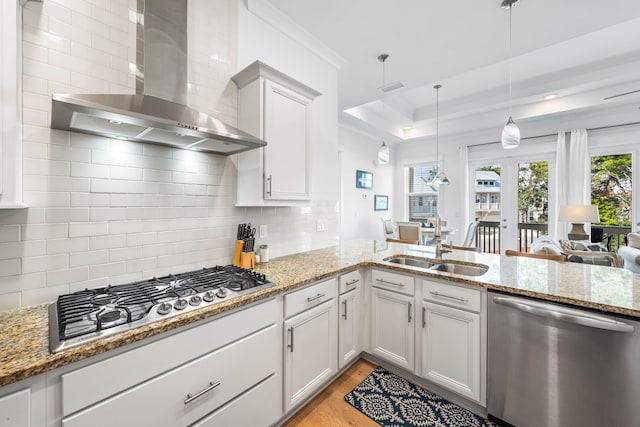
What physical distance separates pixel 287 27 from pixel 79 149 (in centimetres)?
186

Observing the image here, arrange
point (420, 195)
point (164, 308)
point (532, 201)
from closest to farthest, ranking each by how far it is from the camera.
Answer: point (164, 308), point (532, 201), point (420, 195)

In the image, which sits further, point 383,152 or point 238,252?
point 383,152

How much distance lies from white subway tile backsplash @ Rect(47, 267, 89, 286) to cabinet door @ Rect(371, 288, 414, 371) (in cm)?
188

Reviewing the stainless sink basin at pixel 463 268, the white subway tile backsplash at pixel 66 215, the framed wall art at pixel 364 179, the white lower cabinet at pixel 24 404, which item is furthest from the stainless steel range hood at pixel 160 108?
the framed wall art at pixel 364 179

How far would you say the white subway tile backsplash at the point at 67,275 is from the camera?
1287 millimetres

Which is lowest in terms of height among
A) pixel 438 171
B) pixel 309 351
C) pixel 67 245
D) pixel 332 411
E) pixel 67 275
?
pixel 332 411

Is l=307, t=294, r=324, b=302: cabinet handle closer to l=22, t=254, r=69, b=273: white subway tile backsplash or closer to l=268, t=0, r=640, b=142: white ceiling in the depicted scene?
l=22, t=254, r=69, b=273: white subway tile backsplash

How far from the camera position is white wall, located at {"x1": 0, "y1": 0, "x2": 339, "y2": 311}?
1.23 metres

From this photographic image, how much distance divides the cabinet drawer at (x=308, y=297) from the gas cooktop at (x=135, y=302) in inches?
7.9

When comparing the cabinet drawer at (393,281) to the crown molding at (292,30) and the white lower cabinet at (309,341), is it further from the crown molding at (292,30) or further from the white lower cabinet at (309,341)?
the crown molding at (292,30)

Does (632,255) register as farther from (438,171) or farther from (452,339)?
(438,171)

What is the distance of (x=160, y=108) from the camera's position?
4.18ft

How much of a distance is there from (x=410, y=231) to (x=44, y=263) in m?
4.64

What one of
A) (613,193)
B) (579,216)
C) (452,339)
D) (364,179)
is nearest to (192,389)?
(452,339)
